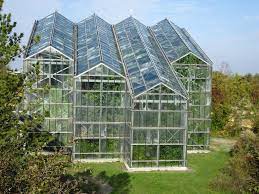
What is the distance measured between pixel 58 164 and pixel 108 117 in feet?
48.9

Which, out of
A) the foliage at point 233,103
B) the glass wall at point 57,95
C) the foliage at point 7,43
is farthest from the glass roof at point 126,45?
the foliage at point 7,43

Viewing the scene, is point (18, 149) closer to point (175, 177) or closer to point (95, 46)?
point (175, 177)

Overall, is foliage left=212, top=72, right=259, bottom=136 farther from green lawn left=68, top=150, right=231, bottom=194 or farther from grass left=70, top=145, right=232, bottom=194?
green lawn left=68, top=150, right=231, bottom=194

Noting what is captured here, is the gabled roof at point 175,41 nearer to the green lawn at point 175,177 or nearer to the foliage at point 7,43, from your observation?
the green lawn at point 175,177

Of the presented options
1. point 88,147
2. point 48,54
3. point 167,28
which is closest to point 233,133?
point 167,28

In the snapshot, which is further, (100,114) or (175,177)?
(100,114)

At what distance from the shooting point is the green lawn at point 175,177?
20500 mm

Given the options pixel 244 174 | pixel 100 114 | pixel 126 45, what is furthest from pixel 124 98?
pixel 244 174

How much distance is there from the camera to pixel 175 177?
22.4 meters

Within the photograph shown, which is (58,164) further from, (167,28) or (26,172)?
(167,28)

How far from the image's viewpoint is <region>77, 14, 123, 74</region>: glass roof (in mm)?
25312

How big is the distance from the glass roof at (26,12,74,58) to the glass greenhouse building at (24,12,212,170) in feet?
0.42

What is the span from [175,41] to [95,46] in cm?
617

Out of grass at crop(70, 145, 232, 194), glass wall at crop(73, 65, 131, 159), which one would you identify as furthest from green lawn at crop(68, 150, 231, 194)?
glass wall at crop(73, 65, 131, 159)
